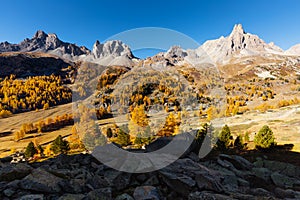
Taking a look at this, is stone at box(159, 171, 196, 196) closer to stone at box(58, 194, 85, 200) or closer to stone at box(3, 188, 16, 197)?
stone at box(58, 194, 85, 200)

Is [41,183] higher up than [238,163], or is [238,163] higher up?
[41,183]

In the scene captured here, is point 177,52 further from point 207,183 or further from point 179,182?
point 207,183

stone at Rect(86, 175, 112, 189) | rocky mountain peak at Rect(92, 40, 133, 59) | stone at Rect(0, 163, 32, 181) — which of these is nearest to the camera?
rocky mountain peak at Rect(92, 40, 133, 59)

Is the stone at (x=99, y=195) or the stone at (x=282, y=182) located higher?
the stone at (x=99, y=195)

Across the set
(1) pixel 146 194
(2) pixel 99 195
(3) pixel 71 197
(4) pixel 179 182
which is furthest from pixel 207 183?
(3) pixel 71 197

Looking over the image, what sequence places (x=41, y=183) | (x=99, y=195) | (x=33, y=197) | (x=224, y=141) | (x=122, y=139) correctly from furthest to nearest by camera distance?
(x=224, y=141) → (x=122, y=139) → (x=41, y=183) → (x=99, y=195) → (x=33, y=197)

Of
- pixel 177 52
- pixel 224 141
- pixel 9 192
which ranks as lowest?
pixel 224 141

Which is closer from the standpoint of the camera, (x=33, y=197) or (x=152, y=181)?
(x=33, y=197)

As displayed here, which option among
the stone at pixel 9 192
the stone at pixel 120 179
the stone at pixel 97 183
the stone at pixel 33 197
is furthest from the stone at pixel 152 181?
the stone at pixel 9 192

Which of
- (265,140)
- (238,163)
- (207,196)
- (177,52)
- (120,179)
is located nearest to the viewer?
(207,196)

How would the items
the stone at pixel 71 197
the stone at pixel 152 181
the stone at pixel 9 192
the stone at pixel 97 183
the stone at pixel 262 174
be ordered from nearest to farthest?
the stone at pixel 71 197, the stone at pixel 9 192, the stone at pixel 97 183, the stone at pixel 152 181, the stone at pixel 262 174

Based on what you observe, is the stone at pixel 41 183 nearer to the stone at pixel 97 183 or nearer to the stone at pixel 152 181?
the stone at pixel 97 183

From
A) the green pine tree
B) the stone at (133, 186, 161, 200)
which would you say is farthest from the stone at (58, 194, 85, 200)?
the green pine tree

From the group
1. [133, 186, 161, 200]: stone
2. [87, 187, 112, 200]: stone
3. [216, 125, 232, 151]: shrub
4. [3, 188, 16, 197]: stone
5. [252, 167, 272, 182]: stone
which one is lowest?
[216, 125, 232, 151]: shrub
